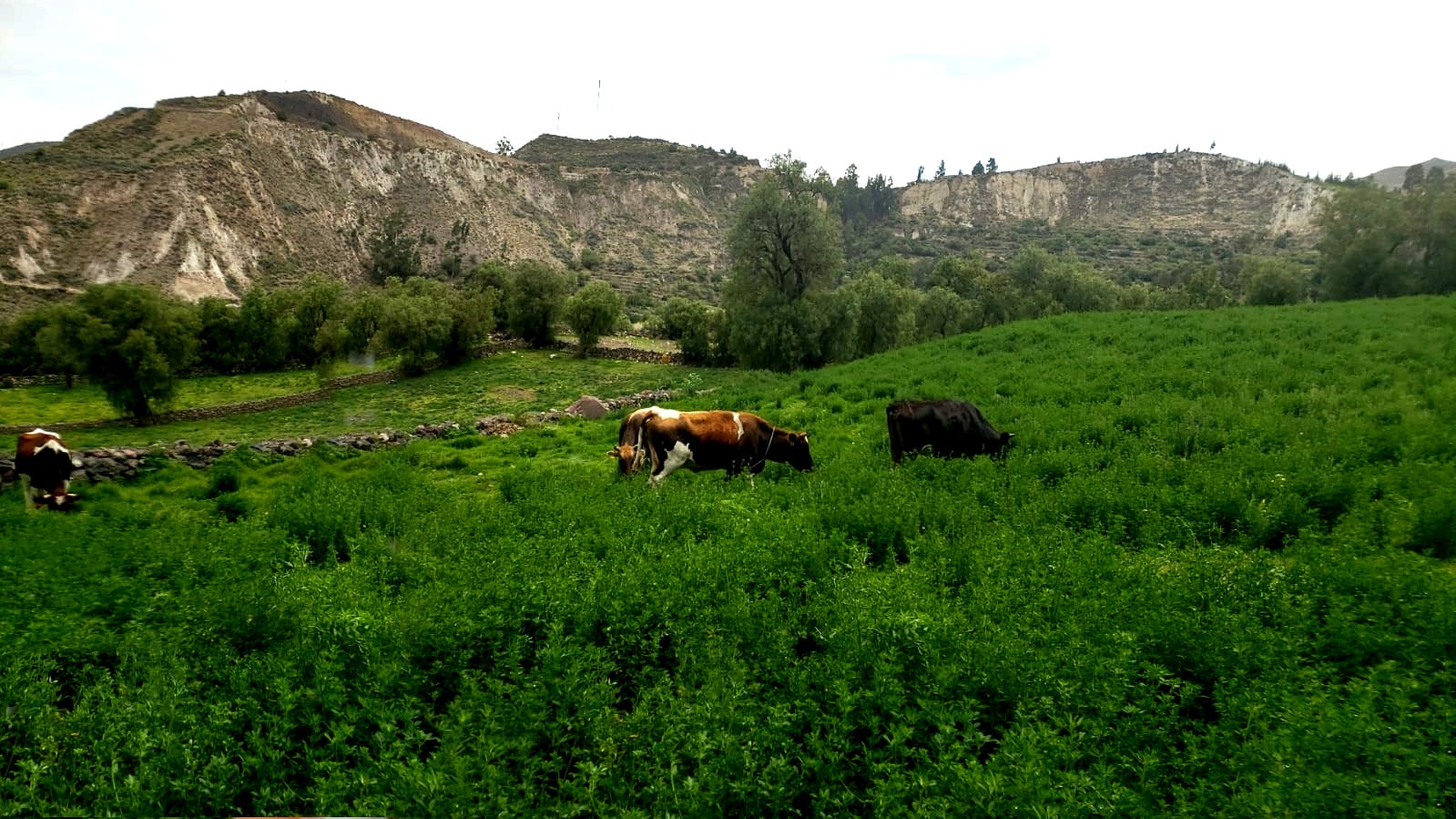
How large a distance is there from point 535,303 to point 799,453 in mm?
48875

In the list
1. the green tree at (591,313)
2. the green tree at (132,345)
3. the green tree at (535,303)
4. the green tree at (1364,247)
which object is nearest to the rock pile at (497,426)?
the green tree at (132,345)

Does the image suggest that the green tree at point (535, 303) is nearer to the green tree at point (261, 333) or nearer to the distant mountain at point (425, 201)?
the green tree at point (261, 333)

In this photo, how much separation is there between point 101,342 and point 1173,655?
40.2 metres

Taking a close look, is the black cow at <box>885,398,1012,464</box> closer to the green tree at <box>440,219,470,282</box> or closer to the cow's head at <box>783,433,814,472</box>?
the cow's head at <box>783,433,814,472</box>

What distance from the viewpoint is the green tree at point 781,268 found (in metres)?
38.0

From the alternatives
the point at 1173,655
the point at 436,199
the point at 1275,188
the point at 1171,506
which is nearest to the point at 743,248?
the point at 1171,506

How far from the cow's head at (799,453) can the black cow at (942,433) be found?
1.58 meters

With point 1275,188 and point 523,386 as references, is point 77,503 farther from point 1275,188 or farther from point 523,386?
point 1275,188

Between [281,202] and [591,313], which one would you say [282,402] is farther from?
[281,202]

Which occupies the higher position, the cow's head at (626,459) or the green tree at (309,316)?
the green tree at (309,316)

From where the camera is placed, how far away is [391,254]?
293 feet

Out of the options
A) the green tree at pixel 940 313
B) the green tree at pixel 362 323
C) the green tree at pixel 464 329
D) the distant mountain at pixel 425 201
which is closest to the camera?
the green tree at pixel 362 323

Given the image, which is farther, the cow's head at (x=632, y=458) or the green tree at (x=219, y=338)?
the green tree at (x=219, y=338)

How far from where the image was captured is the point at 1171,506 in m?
7.99
